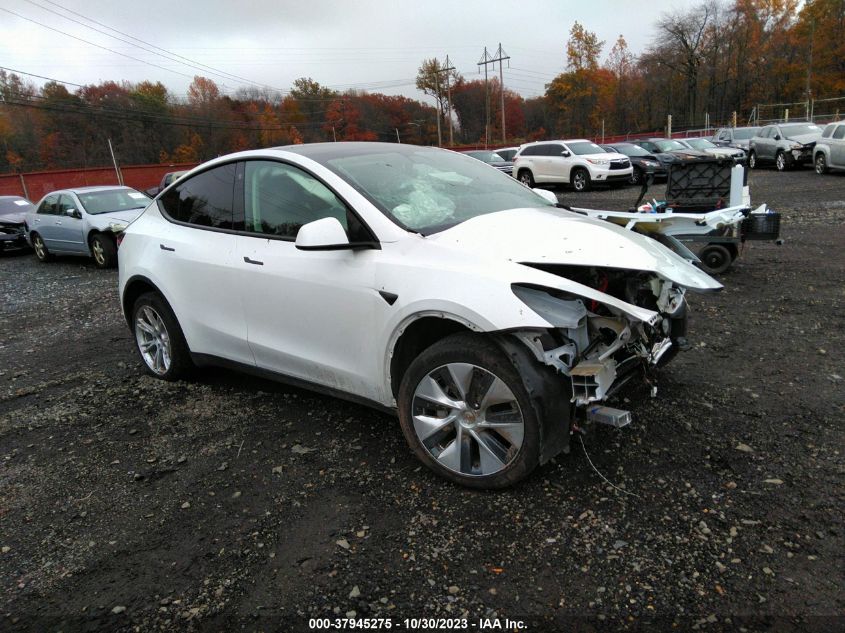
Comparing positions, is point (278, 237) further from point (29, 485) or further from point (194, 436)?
point (29, 485)

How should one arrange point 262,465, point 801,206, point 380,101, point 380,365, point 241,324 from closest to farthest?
point 380,365
point 262,465
point 241,324
point 801,206
point 380,101

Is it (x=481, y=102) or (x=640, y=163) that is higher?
(x=481, y=102)

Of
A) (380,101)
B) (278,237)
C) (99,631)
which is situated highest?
(380,101)

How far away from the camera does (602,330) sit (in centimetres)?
303

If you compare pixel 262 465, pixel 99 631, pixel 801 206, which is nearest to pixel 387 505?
pixel 262 465

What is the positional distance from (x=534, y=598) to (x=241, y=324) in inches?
97.3

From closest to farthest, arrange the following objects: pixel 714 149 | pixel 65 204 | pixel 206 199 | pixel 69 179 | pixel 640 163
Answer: pixel 206 199 → pixel 65 204 → pixel 640 163 → pixel 714 149 → pixel 69 179

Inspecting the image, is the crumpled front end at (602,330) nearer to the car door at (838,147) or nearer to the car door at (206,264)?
the car door at (206,264)

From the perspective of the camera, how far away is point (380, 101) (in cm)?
7212

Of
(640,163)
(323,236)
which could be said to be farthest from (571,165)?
(323,236)

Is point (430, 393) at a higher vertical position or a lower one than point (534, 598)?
higher

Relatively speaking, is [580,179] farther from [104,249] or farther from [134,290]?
[134,290]

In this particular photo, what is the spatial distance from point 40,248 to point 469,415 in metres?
13.8

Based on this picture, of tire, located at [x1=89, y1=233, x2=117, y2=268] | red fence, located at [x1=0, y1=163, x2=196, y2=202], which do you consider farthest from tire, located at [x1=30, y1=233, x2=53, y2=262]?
red fence, located at [x1=0, y1=163, x2=196, y2=202]
